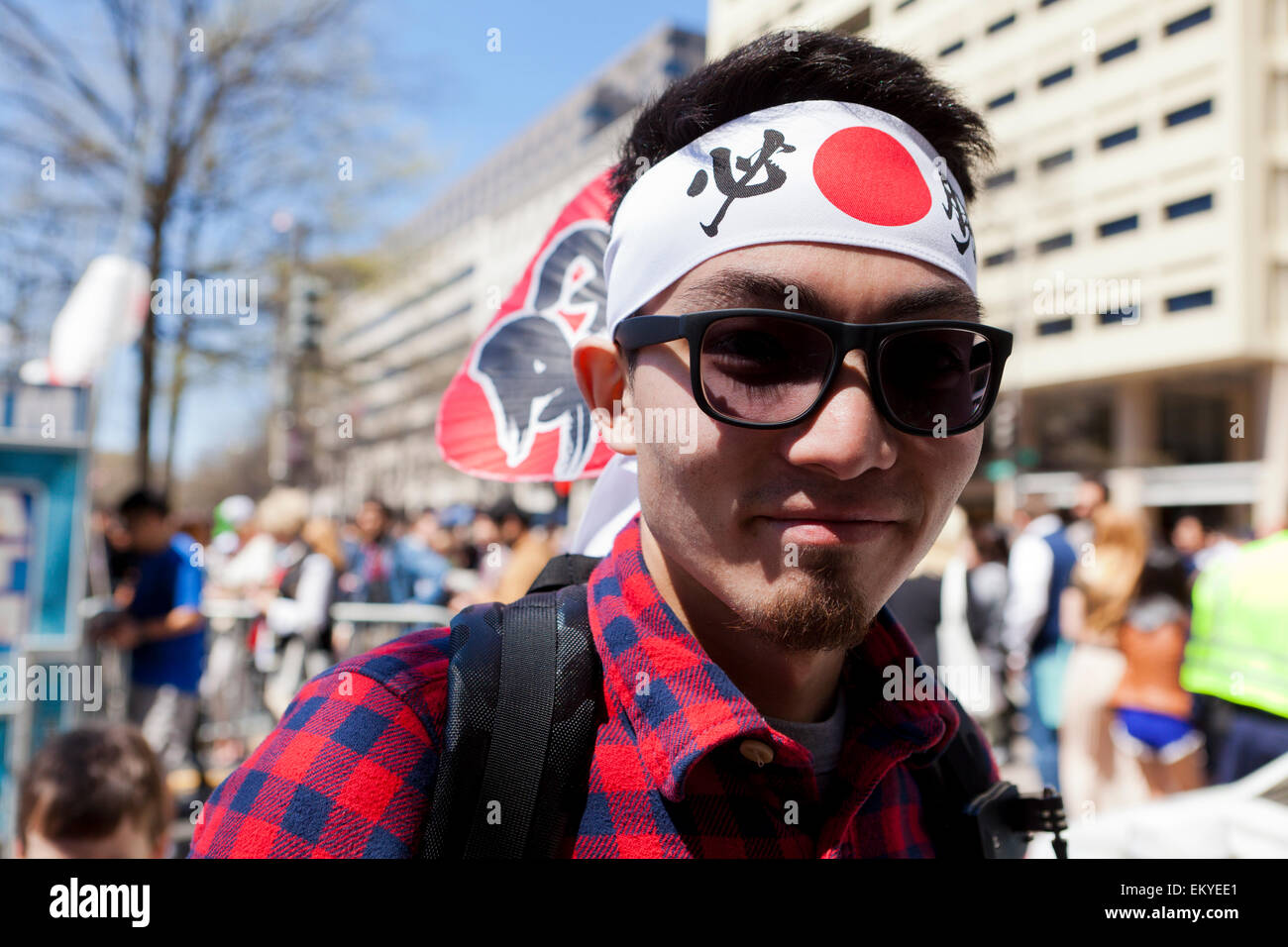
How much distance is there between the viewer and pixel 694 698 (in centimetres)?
112

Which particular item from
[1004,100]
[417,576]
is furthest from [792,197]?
[1004,100]

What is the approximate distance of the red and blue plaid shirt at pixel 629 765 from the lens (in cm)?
96

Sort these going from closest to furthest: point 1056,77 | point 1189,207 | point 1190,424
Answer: point 1056,77 < point 1189,207 < point 1190,424

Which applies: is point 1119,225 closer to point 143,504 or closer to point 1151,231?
point 1151,231

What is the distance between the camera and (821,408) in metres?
1.09

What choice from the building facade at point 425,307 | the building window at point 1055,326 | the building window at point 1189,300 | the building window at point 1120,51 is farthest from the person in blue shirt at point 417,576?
the building window at point 1055,326

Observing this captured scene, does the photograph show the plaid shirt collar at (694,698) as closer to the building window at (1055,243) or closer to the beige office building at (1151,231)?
the beige office building at (1151,231)

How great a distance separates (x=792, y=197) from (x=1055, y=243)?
32.5 meters

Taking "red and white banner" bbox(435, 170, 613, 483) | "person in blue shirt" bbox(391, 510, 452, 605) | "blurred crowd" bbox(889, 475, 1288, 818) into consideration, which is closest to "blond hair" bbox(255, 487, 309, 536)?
"person in blue shirt" bbox(391, 510, 452, 605)

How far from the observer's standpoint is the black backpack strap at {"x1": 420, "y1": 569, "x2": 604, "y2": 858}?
3.16 feet

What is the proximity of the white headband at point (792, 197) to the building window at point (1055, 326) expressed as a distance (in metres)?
31.6

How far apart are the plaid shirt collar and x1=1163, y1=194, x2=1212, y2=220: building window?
29330 mm

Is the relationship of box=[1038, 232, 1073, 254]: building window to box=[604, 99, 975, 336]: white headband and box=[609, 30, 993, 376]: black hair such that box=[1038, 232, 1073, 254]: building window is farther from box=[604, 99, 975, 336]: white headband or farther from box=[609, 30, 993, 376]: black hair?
box=[604, 99, 975, 336]: white headband
